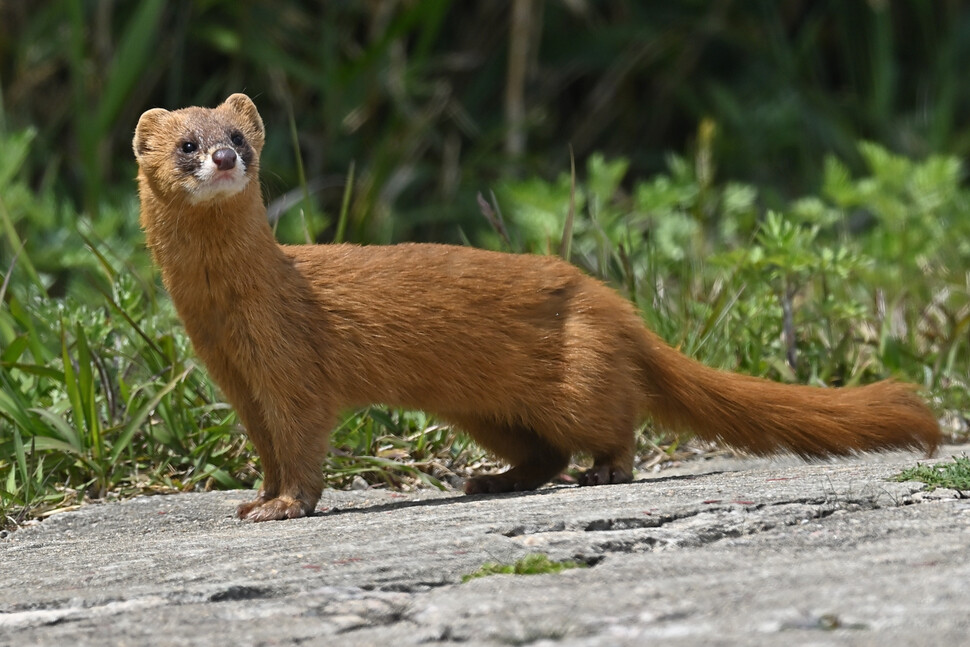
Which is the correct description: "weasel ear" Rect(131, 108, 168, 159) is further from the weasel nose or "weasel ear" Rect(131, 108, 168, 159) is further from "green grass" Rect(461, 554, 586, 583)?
"green grass" Rect(461, 554, 586, 583)

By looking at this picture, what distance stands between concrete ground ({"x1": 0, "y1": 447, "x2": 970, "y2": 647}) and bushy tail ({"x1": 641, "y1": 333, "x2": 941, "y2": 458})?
19.1 inches

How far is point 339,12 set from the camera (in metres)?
8.64

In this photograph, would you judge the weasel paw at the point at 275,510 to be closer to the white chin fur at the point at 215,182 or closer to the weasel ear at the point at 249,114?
the white chin fur at the point at 215,182

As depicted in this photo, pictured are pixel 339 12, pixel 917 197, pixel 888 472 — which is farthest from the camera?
pixel 339 12

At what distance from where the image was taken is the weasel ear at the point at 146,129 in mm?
3971

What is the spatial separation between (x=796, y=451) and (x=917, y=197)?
2790 millimetres

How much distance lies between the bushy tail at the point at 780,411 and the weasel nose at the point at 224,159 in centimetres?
139

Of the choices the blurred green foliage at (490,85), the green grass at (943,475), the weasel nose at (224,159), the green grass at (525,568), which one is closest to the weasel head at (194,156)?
the weasel nose at (224,159)

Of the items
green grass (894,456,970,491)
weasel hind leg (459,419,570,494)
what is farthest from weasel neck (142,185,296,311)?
green grass (894,456,970,491)

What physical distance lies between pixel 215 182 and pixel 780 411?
178 centimetres

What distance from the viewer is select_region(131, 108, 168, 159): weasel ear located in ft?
13.0

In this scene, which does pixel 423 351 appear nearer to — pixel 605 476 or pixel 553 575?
pixel 605 476

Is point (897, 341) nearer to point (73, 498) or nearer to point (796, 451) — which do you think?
point (796, 451)

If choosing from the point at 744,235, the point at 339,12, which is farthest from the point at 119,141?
the point at 744,235
